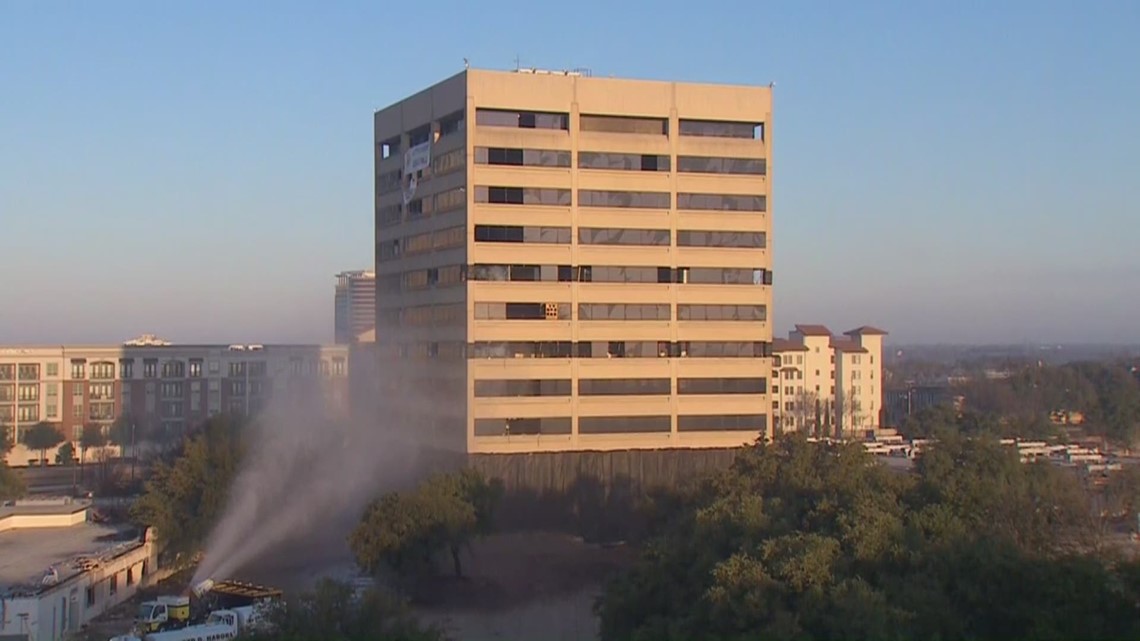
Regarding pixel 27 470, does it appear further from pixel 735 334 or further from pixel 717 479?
pixel 717 479

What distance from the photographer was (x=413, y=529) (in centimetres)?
2919

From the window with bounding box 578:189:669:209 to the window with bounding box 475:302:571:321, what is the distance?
313 cm

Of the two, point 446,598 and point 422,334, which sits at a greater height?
point 422,334

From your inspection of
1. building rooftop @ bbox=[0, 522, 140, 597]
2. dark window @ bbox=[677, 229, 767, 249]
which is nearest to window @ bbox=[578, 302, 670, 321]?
dark window @ bbox=[677, 229, 767, 249]

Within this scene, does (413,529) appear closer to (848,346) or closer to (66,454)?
(66,454)

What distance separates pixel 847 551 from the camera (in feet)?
61.1

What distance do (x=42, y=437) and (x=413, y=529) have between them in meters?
37.6

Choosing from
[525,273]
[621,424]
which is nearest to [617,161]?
[525,273]

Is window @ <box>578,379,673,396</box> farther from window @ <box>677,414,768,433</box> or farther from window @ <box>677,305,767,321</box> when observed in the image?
window @ <box>677,305,767,321</box>

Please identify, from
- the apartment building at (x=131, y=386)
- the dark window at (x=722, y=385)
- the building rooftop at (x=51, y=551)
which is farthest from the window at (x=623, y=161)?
the apartment building at (x=131, y=386)

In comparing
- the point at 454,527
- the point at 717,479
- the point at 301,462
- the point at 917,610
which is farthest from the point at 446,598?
the point at 917,610

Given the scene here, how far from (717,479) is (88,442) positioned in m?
43.0

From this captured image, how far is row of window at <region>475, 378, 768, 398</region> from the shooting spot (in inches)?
1476

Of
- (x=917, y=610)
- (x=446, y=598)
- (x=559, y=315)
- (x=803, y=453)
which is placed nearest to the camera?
(x=917, y=610)
